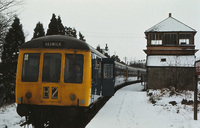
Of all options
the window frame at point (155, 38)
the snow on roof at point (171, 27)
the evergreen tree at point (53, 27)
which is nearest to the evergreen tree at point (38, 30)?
the evergreen tree at point (53, 27)

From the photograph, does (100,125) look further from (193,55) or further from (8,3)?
(193,55)

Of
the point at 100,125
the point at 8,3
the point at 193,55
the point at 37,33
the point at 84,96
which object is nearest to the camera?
the point at 84,96

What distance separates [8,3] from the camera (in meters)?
11.2

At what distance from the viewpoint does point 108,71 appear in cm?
1306

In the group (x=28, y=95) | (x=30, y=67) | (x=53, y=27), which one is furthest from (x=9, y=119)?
(x=53, y=27)

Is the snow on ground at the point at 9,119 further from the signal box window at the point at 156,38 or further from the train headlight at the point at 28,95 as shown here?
the signal box window at the point at 156,38

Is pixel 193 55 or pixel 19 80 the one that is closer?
pixel 19 80

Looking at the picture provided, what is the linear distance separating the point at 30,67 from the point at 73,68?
1427 millimetres

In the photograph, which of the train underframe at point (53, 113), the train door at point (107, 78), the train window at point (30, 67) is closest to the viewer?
the train underframe at point (53, 113)

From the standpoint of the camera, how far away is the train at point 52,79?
7090mm

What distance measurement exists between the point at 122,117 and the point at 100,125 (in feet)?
5.98

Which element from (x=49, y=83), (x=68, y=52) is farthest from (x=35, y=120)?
(x=68, y=52)

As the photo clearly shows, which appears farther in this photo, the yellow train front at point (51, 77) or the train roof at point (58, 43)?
the train roof at point (58, 43)

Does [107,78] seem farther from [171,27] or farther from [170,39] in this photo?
[171,27]
